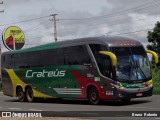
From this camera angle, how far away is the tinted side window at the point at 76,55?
22812 millimetres

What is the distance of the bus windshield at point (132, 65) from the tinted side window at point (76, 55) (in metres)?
1.74

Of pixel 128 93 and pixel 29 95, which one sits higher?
pixel 128 93

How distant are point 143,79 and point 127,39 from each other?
213 cm

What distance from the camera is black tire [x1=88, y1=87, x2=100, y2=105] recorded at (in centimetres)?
2260

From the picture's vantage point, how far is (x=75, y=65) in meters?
23.5

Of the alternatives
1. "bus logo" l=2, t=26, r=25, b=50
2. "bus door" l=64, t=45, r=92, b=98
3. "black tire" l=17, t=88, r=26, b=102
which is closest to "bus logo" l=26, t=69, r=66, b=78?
"bus door" l=64, t=45, r=92, b=98

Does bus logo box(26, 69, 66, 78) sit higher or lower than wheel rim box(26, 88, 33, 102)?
higher

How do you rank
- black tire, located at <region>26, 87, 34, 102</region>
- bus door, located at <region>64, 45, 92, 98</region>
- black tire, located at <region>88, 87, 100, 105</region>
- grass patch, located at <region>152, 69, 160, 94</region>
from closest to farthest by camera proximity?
black tire, located at <region>88, 87, 100, 105</region>, bus door, located at <region>64, 45, 92, 98</region>, black tire, located at <region>26, 87, 34, 102</region>, grass patch, located at <region>152, 69, 160, 94</region>

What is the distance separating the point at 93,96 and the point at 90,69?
54.6 inches

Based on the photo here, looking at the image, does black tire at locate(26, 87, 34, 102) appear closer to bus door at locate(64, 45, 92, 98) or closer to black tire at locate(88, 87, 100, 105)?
bus door at locate(64, 45, 92, 98)

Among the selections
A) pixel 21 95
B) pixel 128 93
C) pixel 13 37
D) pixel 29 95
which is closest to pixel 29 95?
pixel 29 95

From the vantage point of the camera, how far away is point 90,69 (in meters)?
22.5

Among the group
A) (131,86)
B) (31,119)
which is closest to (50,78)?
(131,86)

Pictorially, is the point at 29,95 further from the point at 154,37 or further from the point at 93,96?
the point at 154,37
